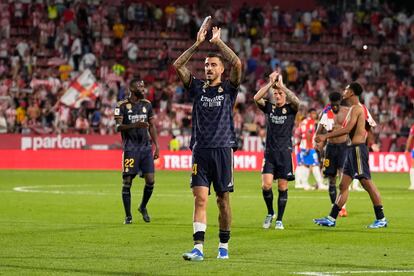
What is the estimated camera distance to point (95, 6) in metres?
51.9

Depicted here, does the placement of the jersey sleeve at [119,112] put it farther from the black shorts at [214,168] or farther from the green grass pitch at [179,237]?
the black shorts at [214,168]

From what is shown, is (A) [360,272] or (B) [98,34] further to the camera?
(B) [98,34]

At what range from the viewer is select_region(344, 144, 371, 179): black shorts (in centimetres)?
1962

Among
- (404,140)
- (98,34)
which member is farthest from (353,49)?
(98,34)

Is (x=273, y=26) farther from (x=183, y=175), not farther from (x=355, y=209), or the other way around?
(x=355, y=209)

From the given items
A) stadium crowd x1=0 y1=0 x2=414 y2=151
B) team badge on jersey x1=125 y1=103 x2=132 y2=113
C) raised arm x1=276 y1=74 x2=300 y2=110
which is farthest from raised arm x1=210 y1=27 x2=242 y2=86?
stadium crowd x1=0 y1=0 x2=414 y2=151

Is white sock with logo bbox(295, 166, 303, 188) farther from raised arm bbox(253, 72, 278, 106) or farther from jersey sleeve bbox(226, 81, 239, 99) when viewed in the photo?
jersey sleeve bbox(226, 81, 239, 99)

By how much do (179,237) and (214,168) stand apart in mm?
3355

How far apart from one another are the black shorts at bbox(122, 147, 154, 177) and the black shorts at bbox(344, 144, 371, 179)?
3687 millimetres

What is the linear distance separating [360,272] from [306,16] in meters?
44.4

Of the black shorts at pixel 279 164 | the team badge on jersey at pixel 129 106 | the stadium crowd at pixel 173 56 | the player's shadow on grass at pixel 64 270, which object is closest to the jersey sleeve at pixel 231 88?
the player's shadow on grass at pixel 64 270

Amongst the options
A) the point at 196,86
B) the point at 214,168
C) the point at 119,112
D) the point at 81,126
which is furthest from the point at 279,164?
the point at 81,126

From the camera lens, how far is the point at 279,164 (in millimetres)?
19984

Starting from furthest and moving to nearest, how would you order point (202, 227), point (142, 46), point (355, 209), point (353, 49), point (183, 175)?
point (353, 49) → point (142, 46) → point (183, 175) → point (355, 209) → point (202, 227)
